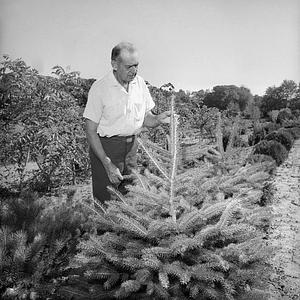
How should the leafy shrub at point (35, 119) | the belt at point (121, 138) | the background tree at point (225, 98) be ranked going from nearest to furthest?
the belt at point (121, 138), the leafy shrub at point (35, 119), the background tree at point (225, 98)

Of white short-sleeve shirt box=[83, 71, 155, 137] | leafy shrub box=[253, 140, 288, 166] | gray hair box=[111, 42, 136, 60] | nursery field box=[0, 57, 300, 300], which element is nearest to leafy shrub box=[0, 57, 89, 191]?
nursery field box=[0, 57, 300, 300]

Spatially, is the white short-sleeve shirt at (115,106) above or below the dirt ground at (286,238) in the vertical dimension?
above

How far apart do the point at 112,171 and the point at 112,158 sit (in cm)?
25

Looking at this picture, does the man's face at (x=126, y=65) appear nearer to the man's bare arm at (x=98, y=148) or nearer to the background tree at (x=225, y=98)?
the man's bare arm at (x=98, y=148)

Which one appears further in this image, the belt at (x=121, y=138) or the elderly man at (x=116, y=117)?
the belt at (x=121, y=138)

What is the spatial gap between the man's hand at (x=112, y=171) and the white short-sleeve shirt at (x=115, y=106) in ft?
0.87

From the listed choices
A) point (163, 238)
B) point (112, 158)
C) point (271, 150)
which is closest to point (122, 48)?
point (112, 158)

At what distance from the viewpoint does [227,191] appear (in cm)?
239

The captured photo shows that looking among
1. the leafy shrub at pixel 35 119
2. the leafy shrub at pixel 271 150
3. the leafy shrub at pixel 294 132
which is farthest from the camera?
the leafy shrub at pixel 294 132

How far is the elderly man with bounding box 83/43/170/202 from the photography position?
2488 millimetres

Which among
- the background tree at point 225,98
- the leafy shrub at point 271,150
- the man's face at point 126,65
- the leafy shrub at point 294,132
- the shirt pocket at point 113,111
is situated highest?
the background tree at point 225,98

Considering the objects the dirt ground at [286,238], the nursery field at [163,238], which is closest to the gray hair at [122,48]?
the nursery field at [163,238]

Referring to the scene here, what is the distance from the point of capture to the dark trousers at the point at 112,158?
2.71 meters

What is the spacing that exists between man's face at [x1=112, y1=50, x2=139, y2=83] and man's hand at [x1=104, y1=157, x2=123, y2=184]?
586 millimetres
